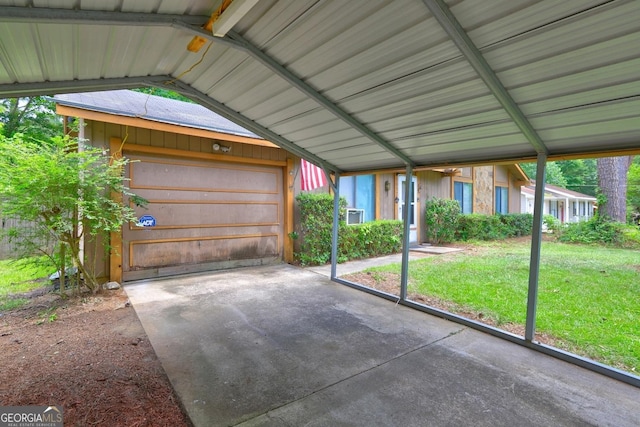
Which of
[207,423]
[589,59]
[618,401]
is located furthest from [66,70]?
[618,401]

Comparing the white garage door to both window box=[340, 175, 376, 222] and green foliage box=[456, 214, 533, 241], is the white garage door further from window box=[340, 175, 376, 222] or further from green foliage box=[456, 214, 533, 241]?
green foliage box=[456, 214, 533, 241]

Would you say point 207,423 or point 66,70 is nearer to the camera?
point 207,423

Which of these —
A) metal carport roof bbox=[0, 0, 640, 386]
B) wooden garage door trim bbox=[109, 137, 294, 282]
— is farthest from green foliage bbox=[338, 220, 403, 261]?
metal carport roof bbox=[0, 0, 640, 386]

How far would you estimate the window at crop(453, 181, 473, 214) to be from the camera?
1191cm

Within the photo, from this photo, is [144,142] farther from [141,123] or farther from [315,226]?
[315,226]

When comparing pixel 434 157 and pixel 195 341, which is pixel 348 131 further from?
pixel 195 341

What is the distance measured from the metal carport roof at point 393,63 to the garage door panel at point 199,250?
123 inches

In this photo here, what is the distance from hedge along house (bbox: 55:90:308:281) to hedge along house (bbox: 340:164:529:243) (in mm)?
2150

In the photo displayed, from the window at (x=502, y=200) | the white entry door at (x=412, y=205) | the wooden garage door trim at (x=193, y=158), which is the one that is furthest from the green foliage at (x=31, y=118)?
the window at (x=502, y=200)

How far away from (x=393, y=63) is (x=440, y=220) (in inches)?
352

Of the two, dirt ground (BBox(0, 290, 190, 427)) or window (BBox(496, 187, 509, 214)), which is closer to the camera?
dirt ground (BBox(0, 290, 190, 427))

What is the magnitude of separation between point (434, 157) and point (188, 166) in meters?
4.56

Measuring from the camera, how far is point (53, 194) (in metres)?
3.88

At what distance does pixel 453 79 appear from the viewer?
253cm
